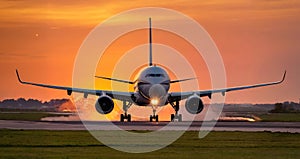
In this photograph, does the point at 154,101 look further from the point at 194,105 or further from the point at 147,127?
the point at 147,127

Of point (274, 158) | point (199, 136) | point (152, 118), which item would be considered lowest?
point (274, 158)

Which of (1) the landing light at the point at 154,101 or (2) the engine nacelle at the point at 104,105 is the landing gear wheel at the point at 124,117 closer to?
(2) the engine nacelle at the point at 104,105

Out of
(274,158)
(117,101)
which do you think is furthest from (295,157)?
(117,101)

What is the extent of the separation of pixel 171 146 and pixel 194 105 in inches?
1575

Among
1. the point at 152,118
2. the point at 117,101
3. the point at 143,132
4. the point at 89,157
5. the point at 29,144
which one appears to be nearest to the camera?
the point at 89,157

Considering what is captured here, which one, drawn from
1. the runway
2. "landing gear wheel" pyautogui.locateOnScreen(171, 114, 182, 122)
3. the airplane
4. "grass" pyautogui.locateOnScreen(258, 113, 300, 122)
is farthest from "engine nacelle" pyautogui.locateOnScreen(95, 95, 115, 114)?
"grass" pyautogui.locateOnScreen(258, 113, 300, 122)

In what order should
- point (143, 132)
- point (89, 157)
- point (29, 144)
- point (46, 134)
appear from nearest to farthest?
point (89, 157), point (29, 144), point (46, 134), point (143, 132)

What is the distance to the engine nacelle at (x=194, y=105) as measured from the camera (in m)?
82.7

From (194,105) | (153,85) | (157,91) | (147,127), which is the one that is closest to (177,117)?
(194,105)

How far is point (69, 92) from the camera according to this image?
85625mm

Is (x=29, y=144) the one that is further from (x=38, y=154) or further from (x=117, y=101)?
(x=117, y=101)

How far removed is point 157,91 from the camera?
77938mm

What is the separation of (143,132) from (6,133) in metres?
9.40

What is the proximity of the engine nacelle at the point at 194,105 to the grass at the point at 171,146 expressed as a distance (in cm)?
2852
